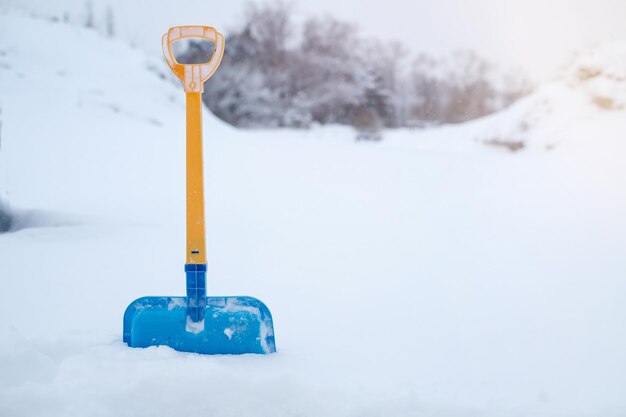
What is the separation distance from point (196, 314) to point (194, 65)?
69 cm

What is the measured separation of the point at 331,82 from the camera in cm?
1798

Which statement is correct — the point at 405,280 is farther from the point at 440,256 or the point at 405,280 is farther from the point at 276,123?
the point at 276,123

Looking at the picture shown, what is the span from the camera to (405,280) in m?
2.28

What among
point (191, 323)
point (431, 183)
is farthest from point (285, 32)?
point (191, 323)

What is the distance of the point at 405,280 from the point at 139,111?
12.6ft

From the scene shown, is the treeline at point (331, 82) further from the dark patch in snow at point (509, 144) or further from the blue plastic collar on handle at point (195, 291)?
the blue plastic collar on handle at point (195, 291)

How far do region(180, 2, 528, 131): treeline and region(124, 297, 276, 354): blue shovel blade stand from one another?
10.9m

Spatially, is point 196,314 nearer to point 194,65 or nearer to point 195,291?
point 195,291

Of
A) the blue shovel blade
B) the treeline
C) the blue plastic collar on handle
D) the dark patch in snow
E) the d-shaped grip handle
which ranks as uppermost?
the treeline

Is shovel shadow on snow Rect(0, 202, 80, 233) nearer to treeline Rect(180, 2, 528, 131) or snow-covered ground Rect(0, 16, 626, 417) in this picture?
snow-covered ground Rect(0, 16, 626, 417)

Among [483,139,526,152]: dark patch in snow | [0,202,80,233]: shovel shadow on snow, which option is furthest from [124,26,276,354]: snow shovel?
[483,139,526,152]: dark patch in snow

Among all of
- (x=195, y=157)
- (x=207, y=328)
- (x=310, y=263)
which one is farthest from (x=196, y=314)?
(x=310, y=263)

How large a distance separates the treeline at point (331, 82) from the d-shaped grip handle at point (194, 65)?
1069 cm

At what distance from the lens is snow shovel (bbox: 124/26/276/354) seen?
1.50 metres
